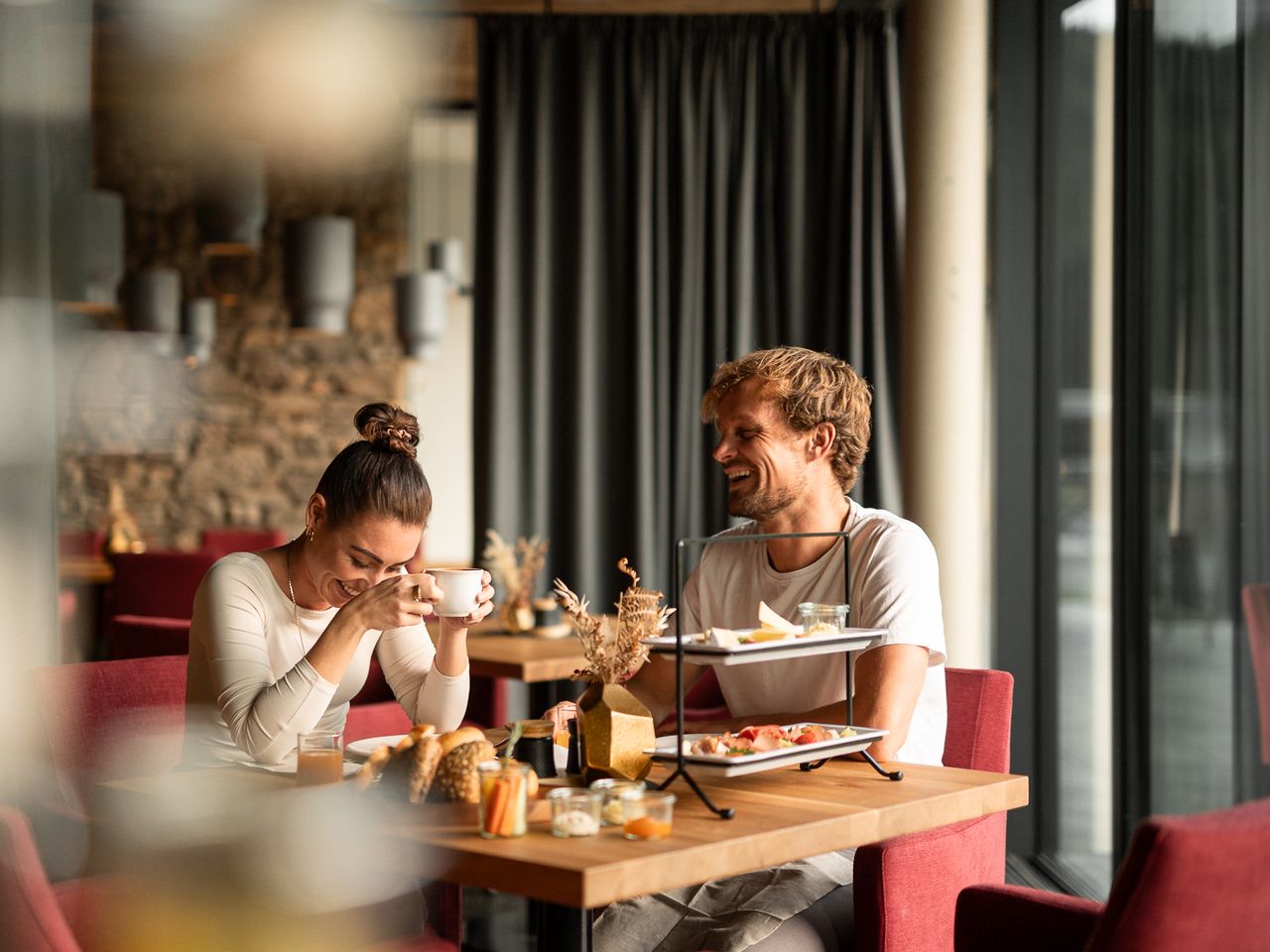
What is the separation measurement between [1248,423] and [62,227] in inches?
125

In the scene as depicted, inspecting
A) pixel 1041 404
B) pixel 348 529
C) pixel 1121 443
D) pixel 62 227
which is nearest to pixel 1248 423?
pixel 1121 443

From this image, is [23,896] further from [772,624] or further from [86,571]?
[86,571]

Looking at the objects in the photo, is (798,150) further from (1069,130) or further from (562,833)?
(562,833)

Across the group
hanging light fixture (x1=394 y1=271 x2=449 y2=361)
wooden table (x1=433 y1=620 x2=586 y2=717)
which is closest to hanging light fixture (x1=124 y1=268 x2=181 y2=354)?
hanging light fixture (x1=394 y1=271 x2=449 y2=361)

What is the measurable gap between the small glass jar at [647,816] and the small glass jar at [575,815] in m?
0.03

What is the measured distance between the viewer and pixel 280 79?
7418mm

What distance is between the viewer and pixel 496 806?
1393mm

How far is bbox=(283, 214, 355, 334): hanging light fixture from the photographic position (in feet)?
24.6

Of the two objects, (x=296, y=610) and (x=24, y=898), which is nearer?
(x=24, y=898)

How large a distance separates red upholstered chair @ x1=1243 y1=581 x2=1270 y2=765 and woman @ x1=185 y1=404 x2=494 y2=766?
4.62 ft

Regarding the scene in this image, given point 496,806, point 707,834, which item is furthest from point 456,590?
point 707,834

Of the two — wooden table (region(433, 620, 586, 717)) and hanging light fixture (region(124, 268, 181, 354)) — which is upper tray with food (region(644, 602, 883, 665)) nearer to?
wooden table (region(433, 620, 586, 717))

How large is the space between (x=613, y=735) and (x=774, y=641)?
9.1 inches

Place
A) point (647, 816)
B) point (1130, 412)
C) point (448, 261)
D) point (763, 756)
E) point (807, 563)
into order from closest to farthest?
point (647, 816) < point (763, 756) < point (807, 563) < point (1130, 412) < point (448, 261)
